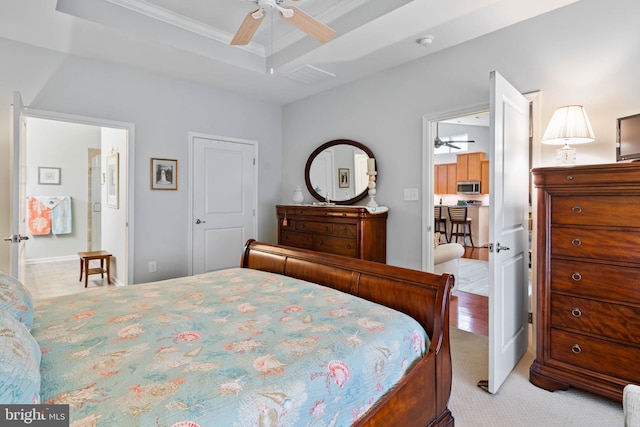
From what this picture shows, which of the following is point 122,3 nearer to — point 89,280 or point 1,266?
point 1,266

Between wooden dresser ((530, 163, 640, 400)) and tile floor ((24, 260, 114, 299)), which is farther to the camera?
tile floor ((24, 260, 114, 299))

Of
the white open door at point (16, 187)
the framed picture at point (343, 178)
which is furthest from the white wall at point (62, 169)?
the framed picture at point (343, 178)

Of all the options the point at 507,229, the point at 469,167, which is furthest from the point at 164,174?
the point at 469,167

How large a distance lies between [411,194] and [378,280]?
188 centimetres

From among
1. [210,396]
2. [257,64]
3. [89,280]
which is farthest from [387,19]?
[89,280]

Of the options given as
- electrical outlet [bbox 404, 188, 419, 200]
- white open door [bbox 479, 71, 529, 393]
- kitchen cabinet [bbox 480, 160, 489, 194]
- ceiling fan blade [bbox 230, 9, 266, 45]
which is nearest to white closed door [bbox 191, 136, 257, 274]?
ceiling fan blade [bbox 230, 9, 266, 45]

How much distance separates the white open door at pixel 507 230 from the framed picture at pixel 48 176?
24.4ft

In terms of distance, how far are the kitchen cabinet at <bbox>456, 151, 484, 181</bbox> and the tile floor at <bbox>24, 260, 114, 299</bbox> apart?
8.80 m

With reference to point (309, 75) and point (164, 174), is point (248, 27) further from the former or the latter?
point (164, 174)

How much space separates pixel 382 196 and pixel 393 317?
2.42 metres

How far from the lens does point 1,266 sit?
314cm

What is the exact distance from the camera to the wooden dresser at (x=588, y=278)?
74.5 inches

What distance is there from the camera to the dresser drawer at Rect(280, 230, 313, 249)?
4.02 meters

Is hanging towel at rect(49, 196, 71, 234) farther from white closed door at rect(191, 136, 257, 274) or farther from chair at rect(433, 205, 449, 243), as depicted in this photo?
chair at rect(433, 205, 449, 243)
